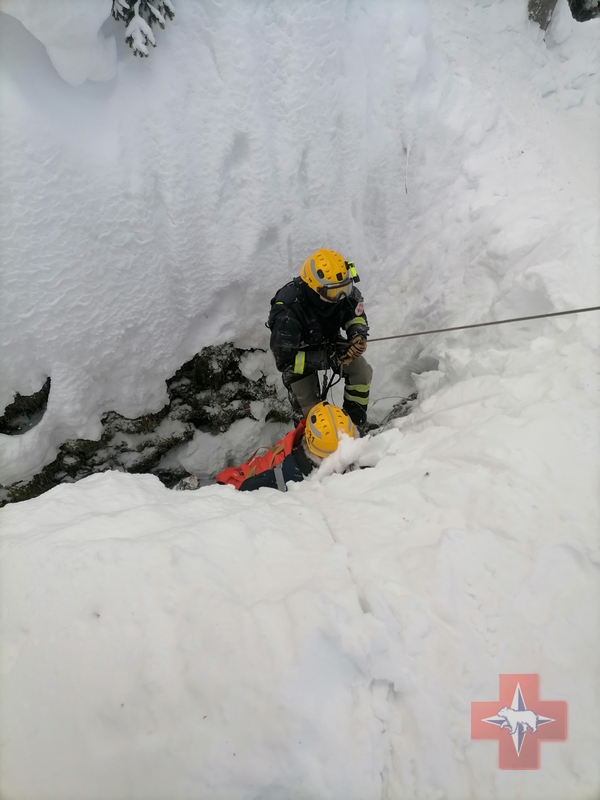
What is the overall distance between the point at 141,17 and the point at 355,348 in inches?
138

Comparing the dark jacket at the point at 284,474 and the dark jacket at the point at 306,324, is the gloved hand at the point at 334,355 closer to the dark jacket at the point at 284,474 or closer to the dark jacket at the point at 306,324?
the dark jacket at the point at 306,324

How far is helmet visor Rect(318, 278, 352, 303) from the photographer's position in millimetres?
3696

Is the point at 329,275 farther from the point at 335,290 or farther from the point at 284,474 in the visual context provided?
the point at 284,474

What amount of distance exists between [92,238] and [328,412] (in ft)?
9.49

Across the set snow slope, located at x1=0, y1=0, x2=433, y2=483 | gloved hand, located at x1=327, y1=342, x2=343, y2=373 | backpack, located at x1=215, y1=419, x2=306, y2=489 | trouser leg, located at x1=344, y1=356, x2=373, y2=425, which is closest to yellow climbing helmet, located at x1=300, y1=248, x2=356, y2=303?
gloved hand, located at x1=327, y1=342, x2=343, y2=373

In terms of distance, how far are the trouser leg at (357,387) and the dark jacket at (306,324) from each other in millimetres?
370

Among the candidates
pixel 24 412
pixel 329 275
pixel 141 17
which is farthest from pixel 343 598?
pixel 141 17

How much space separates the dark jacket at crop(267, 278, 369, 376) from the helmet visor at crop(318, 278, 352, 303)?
9.2 inches

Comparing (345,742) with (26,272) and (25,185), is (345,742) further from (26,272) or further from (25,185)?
(25,185)

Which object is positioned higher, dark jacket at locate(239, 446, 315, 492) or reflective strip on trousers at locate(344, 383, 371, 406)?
reflective strip on trousers at locate(344, 383, 371, 406)

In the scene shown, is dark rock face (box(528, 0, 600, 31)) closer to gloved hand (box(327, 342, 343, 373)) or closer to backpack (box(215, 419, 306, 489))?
gloved hand (box(327, 342, 343, 373))

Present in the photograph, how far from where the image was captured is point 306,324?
4.18 meters

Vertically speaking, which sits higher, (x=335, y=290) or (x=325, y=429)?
(x=335, y=290)

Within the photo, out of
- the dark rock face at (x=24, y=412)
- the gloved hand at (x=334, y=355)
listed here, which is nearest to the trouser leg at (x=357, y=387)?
the gloved hand at (x=334, y=355)
